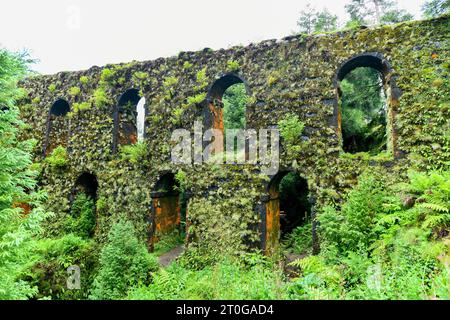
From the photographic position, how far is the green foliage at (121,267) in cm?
768

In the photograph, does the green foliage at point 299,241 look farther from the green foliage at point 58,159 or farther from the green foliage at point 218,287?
the green foliage at point 58,159

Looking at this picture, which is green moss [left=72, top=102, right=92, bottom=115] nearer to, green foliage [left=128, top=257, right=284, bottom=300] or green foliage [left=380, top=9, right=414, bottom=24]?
green foliage [left=128, top=257, right=284, bottom=300]

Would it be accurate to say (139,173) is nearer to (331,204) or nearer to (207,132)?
(207,132)

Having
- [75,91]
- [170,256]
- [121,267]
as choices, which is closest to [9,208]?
[121,267]

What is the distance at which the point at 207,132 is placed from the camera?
10406 mm

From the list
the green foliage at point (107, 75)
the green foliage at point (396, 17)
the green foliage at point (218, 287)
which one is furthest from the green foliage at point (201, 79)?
the green foliage at point (396, 17)

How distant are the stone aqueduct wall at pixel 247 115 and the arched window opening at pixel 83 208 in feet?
0.98

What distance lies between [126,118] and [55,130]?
367cm

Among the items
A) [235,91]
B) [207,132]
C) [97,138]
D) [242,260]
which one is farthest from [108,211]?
[235,91]

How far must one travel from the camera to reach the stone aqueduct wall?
A: 8000 mm

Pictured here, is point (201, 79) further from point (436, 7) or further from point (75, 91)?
point (436, 7)

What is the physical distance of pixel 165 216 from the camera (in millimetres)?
11312
